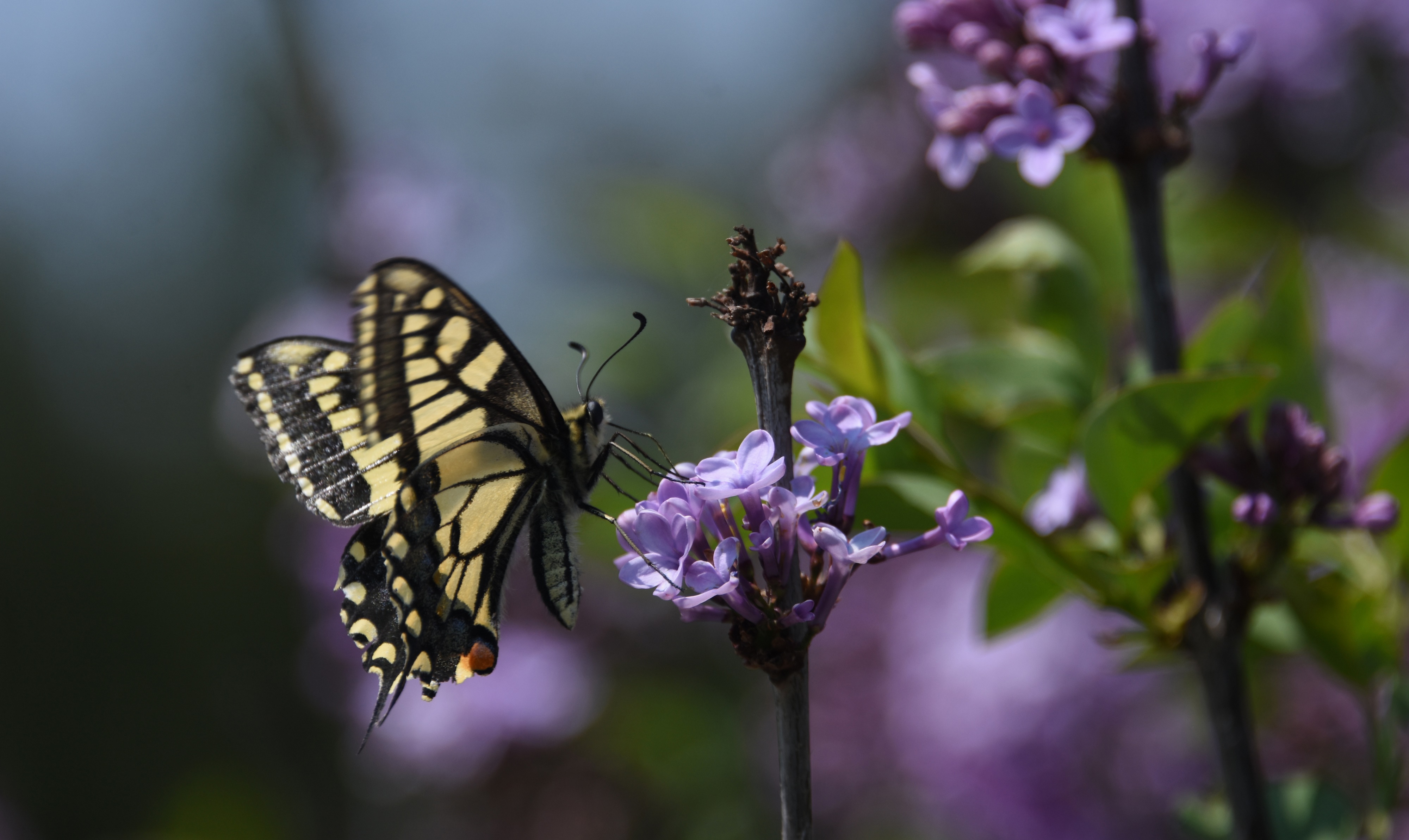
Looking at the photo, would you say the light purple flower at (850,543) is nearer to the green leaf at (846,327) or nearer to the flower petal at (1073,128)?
the green leaf at (846,327)

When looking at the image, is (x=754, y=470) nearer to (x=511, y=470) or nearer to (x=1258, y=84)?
(x=511, y=470)

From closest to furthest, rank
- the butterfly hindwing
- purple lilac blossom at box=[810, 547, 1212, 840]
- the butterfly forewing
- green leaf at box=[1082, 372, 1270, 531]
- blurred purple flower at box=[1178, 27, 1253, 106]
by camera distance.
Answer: green leaf at box=[1082, 372, 1270, 531] < blurred purple flower at box=[1178, 27, 1253, 106] < the butterfly hindwing < the butterfly forewing < purple lilac blossom at box=[810, 547, 1212, 840]

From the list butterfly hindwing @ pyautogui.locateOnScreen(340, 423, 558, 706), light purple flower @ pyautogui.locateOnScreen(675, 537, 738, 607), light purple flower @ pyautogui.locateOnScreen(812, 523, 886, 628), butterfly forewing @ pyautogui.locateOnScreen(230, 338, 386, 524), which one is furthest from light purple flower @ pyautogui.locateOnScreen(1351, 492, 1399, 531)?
butterfly forewing @ pyautogui.locateOnScreen(230, 338, 386, 524)

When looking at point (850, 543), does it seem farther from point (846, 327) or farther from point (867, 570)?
point (867, 570)

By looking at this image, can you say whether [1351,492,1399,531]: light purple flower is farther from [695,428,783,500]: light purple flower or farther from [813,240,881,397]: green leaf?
[695,428,783,500]: light purple flower

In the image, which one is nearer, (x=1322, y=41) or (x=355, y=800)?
(x=1322, y=41)

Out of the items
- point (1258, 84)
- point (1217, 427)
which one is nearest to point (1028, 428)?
point (1217, 427)
